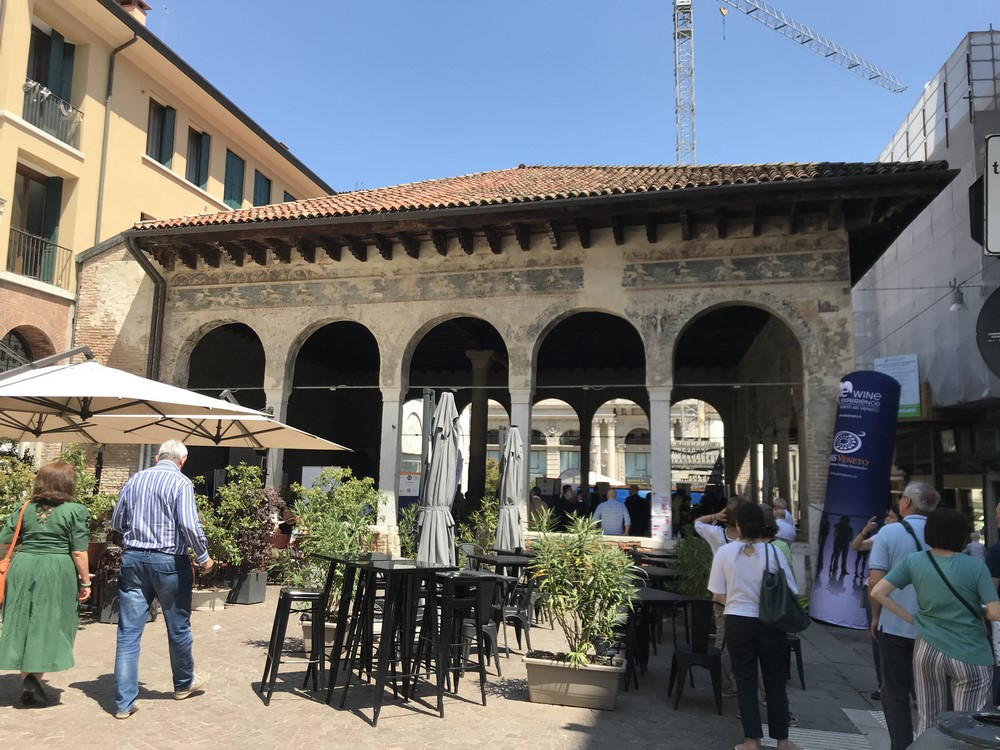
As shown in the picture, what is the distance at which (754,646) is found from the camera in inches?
167

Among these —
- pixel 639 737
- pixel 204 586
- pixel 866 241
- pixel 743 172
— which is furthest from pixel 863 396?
pixel 204 586

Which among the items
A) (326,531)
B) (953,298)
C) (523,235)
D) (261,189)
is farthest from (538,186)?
(261,189)

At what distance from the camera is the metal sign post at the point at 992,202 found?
2127mm

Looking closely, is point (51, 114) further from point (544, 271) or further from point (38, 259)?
point (544, 271)

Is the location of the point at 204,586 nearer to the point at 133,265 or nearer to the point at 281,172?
the point at 133,265

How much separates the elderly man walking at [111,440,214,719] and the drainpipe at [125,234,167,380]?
9.09m

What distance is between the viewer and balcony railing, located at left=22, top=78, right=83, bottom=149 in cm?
1357

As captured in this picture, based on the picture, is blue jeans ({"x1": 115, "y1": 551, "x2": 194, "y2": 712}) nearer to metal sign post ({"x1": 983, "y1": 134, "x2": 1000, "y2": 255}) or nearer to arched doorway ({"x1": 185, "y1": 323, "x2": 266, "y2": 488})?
metal sign post ({"x1": 983, "y1": 134, "x2": 1000, "y2": 255})

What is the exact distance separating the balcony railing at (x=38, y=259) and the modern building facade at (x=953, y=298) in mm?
16384

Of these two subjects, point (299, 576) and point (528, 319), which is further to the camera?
point (528, 319)

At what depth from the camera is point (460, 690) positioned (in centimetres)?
554

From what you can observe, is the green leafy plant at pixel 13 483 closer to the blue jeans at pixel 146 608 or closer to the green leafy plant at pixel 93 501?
the green leafy plant at pixel 93 501

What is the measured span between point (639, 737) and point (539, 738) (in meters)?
0.64

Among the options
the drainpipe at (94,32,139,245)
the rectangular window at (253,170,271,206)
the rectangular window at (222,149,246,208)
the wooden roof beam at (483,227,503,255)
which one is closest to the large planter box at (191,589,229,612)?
the wooden roof beam at (483,227,503,255)
